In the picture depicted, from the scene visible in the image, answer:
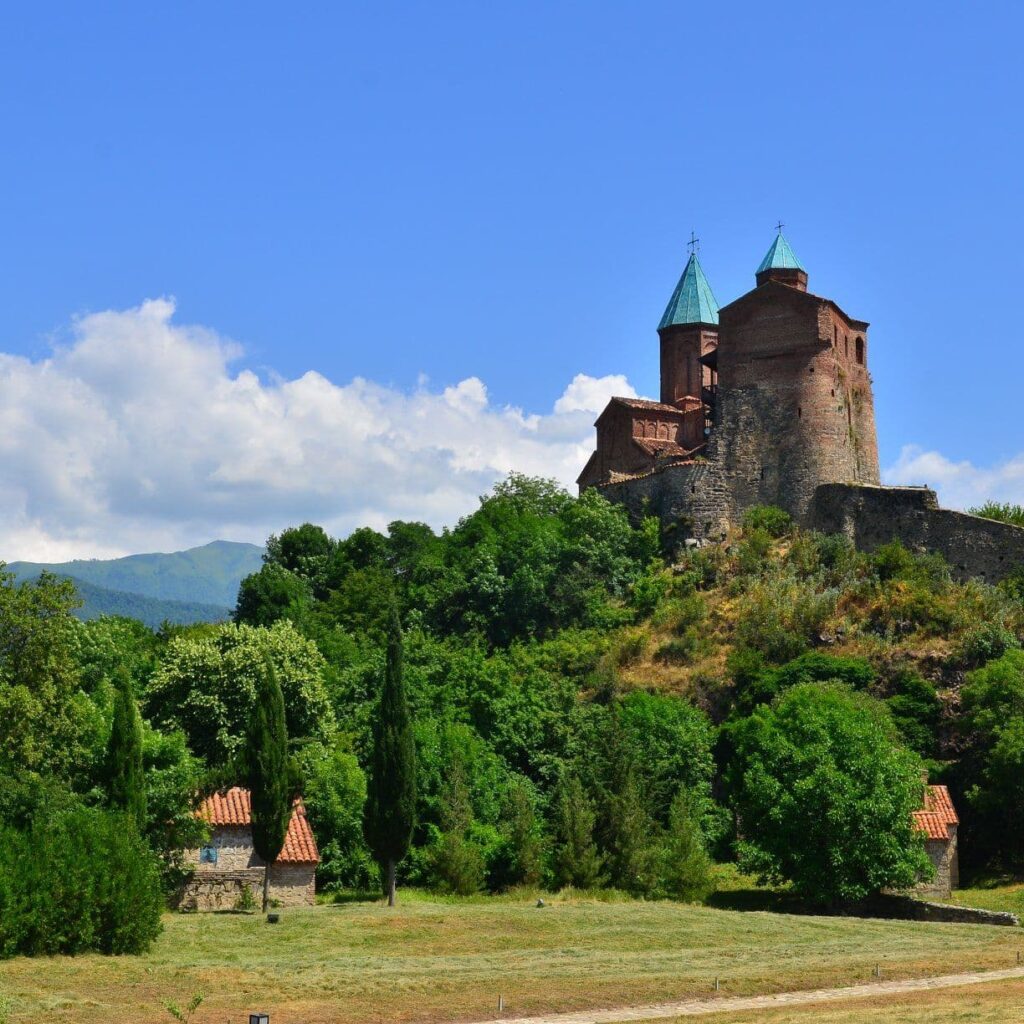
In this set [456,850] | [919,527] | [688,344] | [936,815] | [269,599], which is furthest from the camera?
[688,344]

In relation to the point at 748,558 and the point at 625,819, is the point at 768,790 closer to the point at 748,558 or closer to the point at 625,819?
the point at 625,819

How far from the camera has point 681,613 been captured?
60375 millimetres

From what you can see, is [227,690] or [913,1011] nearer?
[913,1011]

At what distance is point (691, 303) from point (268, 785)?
42.2m

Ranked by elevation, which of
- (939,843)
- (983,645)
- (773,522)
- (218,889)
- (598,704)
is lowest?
(218,889)

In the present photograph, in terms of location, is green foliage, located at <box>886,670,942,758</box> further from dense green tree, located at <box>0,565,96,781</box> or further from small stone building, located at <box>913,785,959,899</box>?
dense green tree, located at <box>0,565,96,781</box>

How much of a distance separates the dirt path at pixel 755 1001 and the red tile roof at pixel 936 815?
586 inches

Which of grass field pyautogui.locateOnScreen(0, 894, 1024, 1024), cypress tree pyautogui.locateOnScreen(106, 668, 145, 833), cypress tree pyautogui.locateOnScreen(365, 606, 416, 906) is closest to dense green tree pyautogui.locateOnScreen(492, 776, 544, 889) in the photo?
grass field pyautogui.locateOnScreen(0, 894, 1024, 1024)

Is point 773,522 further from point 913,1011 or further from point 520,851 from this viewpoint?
point 913,1011

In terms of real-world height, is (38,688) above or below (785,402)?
below

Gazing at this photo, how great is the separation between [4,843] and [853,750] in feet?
74.0

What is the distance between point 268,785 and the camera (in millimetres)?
40000

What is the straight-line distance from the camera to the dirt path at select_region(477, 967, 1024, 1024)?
1056 inches

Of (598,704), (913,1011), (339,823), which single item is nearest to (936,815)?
(598,704)
